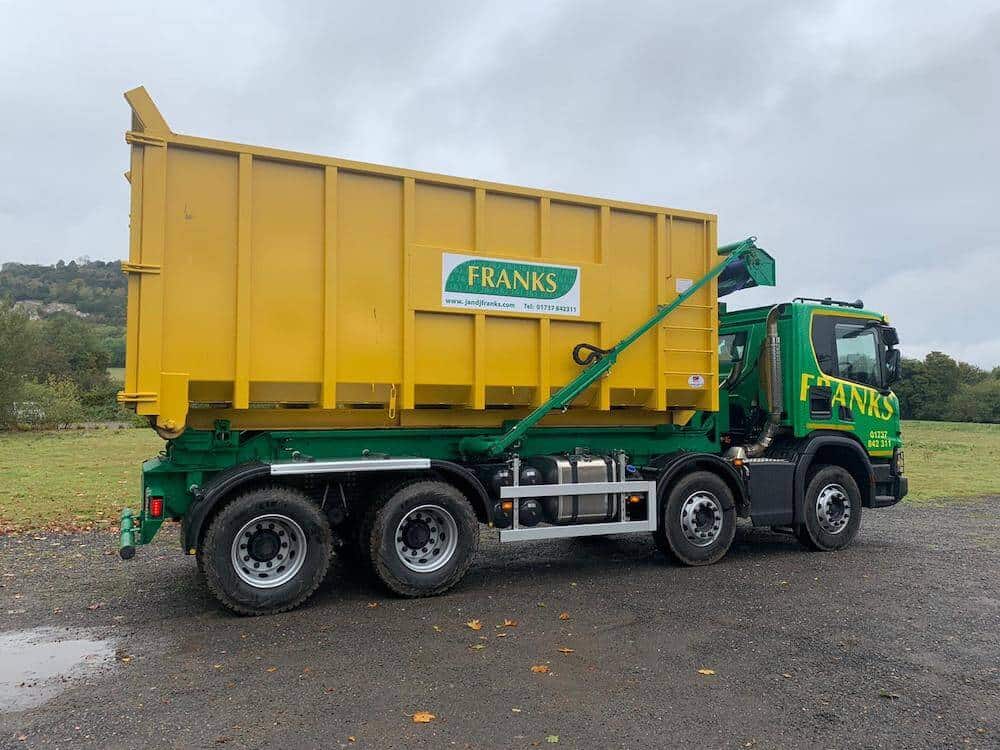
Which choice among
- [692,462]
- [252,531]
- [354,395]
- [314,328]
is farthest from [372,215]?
[692,462]

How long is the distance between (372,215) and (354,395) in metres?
1.63

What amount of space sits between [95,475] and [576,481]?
13.2 meters

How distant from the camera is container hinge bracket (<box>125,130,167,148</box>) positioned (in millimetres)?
5896

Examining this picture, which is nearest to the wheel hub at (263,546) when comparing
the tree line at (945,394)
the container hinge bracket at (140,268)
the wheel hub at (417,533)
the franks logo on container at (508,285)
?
the wheel hub at (417,533)

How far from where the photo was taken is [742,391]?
929 cm

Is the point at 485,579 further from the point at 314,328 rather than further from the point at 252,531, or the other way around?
the point at 314,328

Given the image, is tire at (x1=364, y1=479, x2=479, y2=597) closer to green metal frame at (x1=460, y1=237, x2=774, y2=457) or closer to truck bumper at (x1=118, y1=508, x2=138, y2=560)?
green metal frame at (x1=460, y1=237, x2=774, y2=457)

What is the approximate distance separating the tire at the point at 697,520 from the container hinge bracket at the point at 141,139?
229 inches

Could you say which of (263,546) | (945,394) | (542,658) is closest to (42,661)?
(263,546)

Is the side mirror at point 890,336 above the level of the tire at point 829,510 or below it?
above

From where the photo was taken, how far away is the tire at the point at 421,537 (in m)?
6.44

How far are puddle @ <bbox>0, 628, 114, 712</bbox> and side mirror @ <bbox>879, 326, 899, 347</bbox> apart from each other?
890 cm

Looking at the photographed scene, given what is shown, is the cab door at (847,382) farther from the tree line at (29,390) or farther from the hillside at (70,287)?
the hillside at (70,287)

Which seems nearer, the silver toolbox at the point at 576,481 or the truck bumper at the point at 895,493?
the silver toolbox at the point at 576,481
